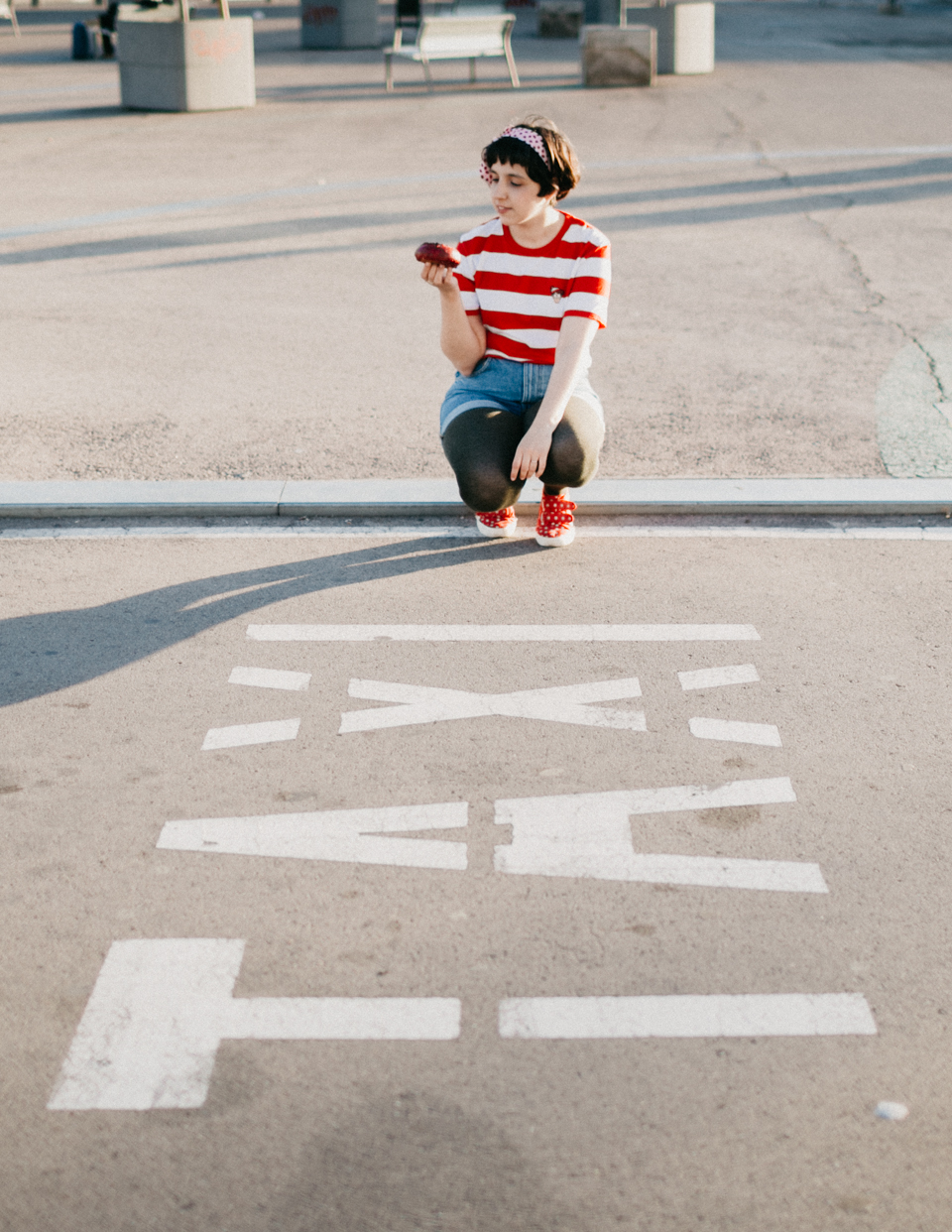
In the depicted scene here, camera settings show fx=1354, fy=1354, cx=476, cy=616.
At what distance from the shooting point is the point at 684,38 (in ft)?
67.4

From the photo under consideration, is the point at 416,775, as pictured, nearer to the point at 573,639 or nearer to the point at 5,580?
the point at 573,639

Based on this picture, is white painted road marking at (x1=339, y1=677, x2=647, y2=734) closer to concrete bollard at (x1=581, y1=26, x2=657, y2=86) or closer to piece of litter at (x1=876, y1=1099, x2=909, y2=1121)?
piece of litter at (x1=876, y1=1099, x2=909, y2=1121)

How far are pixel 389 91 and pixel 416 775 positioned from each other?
1696cm

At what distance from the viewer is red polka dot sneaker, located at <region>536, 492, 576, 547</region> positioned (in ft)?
17.2

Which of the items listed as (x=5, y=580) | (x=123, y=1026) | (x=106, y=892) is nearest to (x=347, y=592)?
(x=5, y=580)

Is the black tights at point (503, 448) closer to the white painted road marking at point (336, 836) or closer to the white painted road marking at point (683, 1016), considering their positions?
the white painted road marking at point (336, 836)

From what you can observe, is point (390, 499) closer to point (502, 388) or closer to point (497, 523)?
point (497, 523)

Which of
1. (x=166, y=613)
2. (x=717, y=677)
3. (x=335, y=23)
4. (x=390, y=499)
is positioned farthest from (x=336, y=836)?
(x=335, y=23)

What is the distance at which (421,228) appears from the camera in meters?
10.3

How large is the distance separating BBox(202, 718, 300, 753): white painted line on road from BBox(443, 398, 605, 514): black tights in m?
1.36

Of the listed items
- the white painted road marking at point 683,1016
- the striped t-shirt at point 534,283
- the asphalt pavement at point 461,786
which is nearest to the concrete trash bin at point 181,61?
the asphalt pavement at point 461,786

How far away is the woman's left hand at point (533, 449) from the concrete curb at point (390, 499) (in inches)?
27.2

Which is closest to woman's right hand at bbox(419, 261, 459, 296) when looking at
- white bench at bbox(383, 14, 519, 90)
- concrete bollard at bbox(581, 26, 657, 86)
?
white bench at bbox(383, 14, 519, 90)

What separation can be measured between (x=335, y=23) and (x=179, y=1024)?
999 inches
